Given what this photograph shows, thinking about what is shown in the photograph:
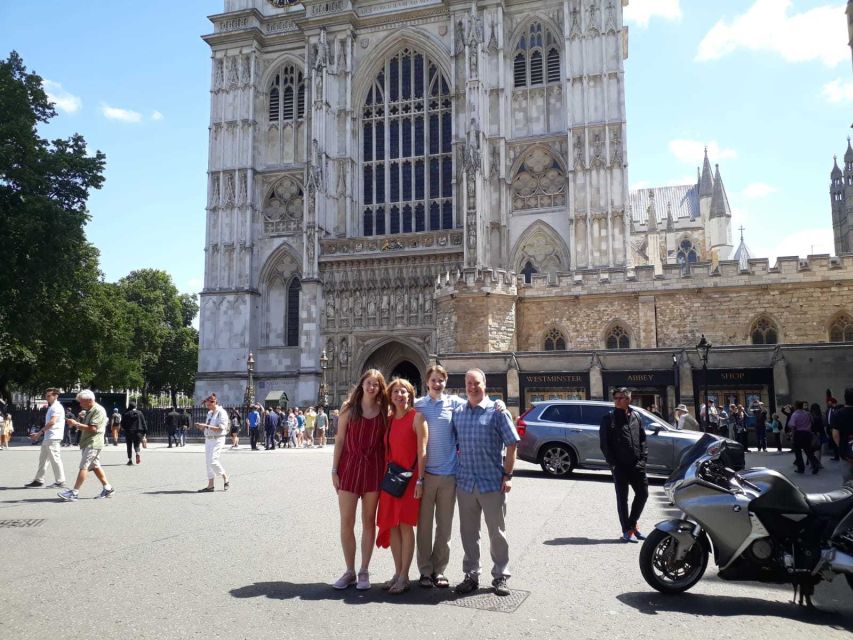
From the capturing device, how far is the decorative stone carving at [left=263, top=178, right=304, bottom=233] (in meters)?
39.0

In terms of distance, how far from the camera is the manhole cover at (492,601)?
16.9 ft

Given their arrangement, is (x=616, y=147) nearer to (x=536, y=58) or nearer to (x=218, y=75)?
(x=536, y=58)

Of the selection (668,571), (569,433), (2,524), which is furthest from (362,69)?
(668,571)

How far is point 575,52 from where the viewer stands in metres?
34.8

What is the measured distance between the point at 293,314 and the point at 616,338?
62.1ft

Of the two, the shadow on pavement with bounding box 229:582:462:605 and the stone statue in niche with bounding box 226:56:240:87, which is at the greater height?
the stone statue in niche with bounding box 226:56:240:87

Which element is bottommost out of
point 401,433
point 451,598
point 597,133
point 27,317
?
point 451,598

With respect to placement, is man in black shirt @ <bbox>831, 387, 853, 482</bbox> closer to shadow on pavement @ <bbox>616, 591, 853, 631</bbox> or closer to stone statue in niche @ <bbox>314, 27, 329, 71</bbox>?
shadow on pavement @ <bbox>616, 591, 853, 631</bbox>

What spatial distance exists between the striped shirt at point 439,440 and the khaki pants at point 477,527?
0.23 metres

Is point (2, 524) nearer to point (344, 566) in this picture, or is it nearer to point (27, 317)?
point (344, 566)

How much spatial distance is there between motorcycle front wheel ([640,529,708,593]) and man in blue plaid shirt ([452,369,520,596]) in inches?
43.4

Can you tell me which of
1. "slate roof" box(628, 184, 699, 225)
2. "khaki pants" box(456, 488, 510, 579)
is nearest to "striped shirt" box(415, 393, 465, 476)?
"khaki pants" box(456, 488, 510, 579)

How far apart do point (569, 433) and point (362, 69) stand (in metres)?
30.5

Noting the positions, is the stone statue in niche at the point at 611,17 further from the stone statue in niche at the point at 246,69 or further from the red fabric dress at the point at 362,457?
the red fabric dress at the point at 362,457
